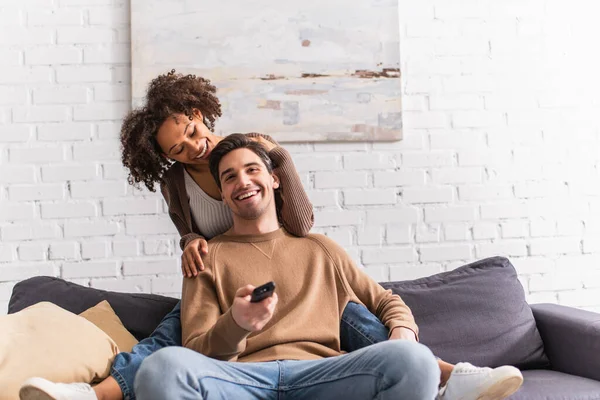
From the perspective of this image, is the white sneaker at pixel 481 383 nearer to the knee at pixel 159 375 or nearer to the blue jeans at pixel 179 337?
Result: the blue jeans at pixel 179 337

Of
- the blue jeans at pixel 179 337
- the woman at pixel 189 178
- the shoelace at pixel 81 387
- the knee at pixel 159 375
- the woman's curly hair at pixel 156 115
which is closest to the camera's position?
the knee at pixel 159 375

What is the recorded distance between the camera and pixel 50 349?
1.95m

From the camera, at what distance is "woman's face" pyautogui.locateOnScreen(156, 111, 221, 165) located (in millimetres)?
2238

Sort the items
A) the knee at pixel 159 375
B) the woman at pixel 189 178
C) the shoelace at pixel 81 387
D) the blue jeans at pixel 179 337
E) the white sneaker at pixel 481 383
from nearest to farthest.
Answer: the knee at pixel 159 375 < the white sneaker at pixel 481 383 < the shoelace at pixel 81 387 < the blue jeans at pixel 179 337 < the woman at pixel 189 178

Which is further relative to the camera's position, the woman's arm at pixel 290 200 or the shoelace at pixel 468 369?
the woman's arm at pixel 290 200

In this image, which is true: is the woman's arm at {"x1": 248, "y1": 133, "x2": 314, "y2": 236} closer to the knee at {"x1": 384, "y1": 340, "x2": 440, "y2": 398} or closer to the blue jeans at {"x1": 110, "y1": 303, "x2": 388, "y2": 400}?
the blue jeans at {"x1": 110, "y1": 303, "x2": 388, "y2": 400}

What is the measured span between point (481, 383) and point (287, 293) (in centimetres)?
63

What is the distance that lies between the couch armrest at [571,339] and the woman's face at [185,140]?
4.35 feet

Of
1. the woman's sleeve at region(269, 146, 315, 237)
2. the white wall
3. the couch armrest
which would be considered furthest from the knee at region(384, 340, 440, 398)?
the white wall

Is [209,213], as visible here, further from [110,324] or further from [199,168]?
[110,324]

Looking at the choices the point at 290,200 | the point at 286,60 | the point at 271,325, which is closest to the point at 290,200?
the point at 290,200

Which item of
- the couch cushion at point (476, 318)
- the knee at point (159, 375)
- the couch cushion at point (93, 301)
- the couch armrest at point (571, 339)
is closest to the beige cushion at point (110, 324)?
the couch cushion at point (93, 301)

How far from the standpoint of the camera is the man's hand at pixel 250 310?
1643 millimetres

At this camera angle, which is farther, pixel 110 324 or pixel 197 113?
pixel 197 113
